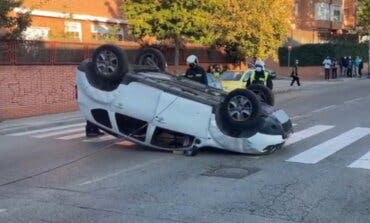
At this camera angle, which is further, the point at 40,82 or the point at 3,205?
the point at 40,82

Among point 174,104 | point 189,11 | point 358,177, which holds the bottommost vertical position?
point 358,177

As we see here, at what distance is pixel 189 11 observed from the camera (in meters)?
27.6

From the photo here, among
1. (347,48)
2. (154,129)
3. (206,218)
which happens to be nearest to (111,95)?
(154,129)

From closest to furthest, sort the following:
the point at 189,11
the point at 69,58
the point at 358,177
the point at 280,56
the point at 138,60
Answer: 1. the point at 358,177
2. the point at 138,60
3. the point at 69,58
4. the point at 189,11
5. the point at 280,56

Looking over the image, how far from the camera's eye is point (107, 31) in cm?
3170

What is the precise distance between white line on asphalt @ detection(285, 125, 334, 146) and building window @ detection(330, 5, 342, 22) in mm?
55910

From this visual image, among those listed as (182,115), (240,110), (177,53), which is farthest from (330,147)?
(177,53)

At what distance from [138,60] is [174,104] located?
10.4 feet

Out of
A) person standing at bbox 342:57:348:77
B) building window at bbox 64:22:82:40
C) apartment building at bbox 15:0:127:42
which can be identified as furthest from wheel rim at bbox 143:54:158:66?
person standing at bbox 342:57:348:77

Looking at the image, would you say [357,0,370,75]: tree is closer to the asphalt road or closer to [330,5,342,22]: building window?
[330,5,342,22]: building window

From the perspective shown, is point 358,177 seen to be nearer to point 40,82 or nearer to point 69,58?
point 40,82

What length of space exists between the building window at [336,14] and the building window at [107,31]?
1650 inches

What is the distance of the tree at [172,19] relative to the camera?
27.4m

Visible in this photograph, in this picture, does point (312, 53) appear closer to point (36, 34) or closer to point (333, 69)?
point (333, 69)
